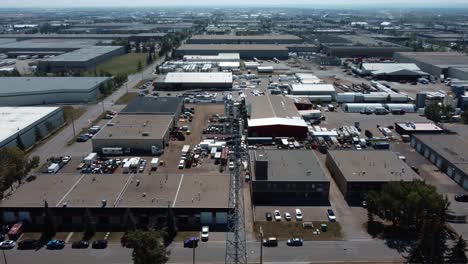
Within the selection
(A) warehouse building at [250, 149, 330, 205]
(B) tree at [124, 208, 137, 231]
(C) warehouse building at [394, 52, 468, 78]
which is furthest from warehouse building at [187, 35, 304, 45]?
(B) tree at [124, 208, 137, 231]

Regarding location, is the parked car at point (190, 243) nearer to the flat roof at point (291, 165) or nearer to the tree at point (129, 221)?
the tree at point (129, 221)

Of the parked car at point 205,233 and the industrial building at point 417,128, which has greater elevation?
the industrial building at point 417,128

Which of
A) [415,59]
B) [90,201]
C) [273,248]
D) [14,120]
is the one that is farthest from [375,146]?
[415,59]

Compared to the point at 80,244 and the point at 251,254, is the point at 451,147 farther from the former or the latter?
the point at 80,244

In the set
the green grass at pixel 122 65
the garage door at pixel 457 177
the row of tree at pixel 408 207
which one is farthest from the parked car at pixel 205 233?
the green grass at pixel 122 65

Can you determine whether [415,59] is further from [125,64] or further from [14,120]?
[14,120]

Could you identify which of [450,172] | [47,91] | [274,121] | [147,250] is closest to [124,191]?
[147,250]

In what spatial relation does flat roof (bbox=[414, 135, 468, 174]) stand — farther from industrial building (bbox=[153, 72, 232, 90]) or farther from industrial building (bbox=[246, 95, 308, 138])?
industrial building (bbox=[153, 72, 232, 90])
